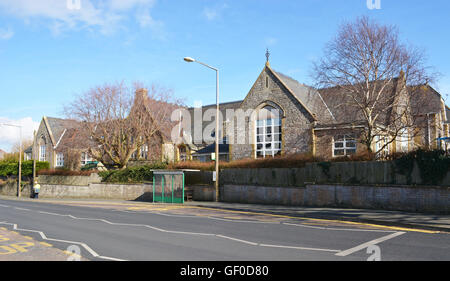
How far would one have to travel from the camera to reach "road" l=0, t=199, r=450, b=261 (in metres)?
8.15

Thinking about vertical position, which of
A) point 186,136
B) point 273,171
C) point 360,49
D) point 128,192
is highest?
point 360,49

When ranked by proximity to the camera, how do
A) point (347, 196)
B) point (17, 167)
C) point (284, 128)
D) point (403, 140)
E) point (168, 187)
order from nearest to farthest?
point (347, 196)
point (403, 140)
point (168, 187)
point (284, 128)
point (17, 167)

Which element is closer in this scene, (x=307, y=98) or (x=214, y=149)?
(x=307, y=98)

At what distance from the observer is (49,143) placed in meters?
53.0

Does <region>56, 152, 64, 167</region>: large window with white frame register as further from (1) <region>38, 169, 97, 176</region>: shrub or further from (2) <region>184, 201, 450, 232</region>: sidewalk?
(2) <region>184, 201, 450, 232</region>: sidewalk

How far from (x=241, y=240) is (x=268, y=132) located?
21.7 m

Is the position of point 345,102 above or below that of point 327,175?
above

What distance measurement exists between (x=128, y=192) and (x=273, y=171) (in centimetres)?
1455

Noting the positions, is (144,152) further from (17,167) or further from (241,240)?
(241,240)

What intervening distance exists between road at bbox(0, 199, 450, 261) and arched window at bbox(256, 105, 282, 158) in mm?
16204

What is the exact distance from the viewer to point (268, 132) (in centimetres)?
3125

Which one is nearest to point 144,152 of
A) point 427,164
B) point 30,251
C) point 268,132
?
point 268,132
